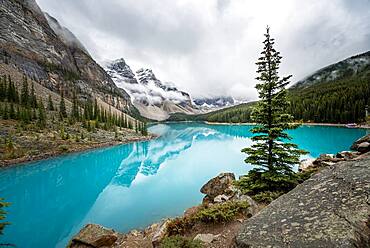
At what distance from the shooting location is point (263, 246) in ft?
12.9

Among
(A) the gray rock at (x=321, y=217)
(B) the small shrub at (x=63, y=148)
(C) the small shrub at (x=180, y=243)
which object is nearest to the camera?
(A) the gray rock at (x=321, y=217)

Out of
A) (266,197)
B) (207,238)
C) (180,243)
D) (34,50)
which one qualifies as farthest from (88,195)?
(34,50)

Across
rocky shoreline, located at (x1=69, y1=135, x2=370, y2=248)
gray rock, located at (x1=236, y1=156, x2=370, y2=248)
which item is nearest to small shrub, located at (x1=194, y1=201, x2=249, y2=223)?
rocky shoreline, located at (x1=69, y1=135, x2=370, y2=248)

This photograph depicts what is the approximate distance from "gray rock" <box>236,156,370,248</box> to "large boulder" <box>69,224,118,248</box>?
26.7 feet

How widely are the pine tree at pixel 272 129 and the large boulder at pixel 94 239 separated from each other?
7.77m

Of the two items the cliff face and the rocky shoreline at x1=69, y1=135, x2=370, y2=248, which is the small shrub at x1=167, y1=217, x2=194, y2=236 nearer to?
the rocky shoreline at x1=69, y1=135, x2=370, y2=248

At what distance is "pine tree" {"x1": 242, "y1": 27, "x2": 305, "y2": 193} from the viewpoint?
1147cm

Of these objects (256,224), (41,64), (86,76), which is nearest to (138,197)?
(256,224)

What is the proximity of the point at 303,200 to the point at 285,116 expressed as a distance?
7155 mm

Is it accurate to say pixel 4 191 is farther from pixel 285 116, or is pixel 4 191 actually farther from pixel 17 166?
pixel 285 116

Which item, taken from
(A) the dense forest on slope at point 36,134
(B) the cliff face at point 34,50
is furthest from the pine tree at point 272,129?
(B) the cliff face at point 34,50

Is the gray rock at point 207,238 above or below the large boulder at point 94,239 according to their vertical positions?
above

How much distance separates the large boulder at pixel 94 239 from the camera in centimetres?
986

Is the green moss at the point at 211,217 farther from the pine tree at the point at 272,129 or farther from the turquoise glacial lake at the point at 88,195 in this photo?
the turquoise glacial lake at the point at 88,195
